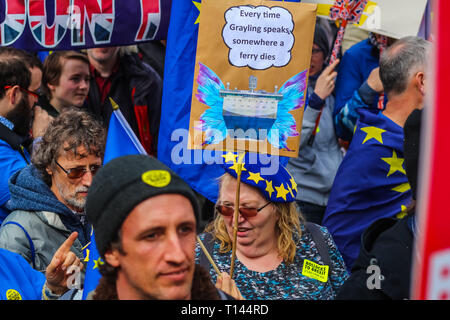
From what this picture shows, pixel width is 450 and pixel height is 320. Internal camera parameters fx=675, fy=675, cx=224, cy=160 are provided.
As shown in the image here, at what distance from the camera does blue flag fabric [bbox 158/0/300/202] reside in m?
4.18

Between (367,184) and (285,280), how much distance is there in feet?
3.05

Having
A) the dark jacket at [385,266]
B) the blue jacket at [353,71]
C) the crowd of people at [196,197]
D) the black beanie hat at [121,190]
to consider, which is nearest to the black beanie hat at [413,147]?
the crowd of people at [196,197]

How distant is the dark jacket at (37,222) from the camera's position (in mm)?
3455

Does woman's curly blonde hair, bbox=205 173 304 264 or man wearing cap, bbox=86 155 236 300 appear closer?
man wearing cap, bbox=86 155 236 300

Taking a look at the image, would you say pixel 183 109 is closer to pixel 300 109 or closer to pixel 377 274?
pixel 300 109

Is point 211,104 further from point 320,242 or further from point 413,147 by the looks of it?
point 413,147

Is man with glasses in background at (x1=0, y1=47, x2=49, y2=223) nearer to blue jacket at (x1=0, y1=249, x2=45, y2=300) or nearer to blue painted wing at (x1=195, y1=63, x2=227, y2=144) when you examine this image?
blue jacket at (x1=0, y1=249, x2=45, y2=300)

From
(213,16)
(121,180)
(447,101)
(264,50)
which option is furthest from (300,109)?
(447,101)

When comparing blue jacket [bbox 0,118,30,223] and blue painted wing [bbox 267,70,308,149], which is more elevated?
blue painted wing [bbox 267,70,308,149]

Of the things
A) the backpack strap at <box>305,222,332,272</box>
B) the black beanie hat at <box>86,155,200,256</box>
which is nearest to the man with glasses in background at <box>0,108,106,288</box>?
the backpack strap at <box>305,222,332,272</box>

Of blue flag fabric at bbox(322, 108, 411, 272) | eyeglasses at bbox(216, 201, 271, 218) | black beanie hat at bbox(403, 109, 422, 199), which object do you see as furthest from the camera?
blue flag fabric at bbox(322, 108, 411, 272)

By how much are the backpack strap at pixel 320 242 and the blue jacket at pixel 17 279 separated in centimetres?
Result: 143

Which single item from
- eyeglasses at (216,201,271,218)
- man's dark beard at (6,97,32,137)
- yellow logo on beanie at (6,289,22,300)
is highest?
man's dark beard at (6,97,32,137)

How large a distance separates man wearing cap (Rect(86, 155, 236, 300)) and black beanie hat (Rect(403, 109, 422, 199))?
35.4 inches
